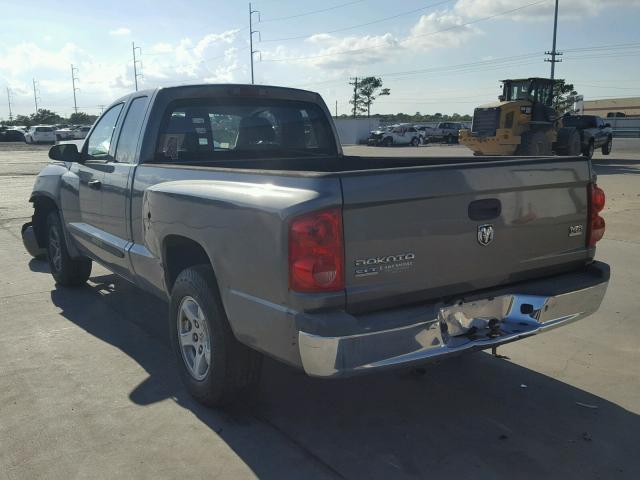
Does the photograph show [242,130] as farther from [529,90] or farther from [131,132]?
[529,90]

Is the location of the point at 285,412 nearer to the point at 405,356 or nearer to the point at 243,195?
the point at 405,356

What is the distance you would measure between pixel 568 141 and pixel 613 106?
68767 mm

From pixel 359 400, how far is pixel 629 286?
3.87 m

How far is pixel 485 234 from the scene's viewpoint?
3158 millimetres

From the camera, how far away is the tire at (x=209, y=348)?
11.0ft

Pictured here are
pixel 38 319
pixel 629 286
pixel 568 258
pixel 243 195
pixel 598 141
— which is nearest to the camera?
pixel 243 195

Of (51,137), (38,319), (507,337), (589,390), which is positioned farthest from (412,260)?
(51,137)

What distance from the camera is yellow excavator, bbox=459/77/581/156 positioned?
19.9m

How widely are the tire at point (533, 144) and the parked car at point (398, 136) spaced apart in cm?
2765

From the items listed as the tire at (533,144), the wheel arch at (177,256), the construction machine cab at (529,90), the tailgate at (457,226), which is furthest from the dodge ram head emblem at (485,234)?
the construction machine cab at (529,90)

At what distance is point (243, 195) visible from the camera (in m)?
3.06

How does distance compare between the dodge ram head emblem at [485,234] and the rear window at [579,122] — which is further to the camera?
the rear window at [579,122]

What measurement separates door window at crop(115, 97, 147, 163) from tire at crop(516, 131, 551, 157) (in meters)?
16.8

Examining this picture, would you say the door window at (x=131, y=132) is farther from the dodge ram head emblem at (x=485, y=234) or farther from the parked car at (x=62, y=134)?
the parked car at (x=62, y=134)
